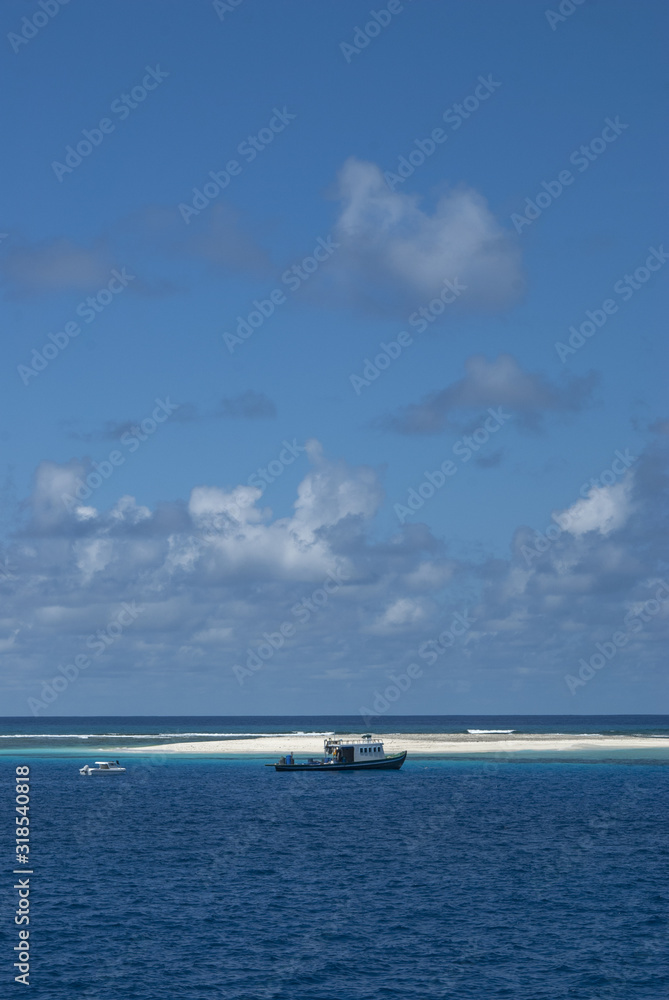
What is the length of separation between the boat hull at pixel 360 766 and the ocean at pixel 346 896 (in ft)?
95.2

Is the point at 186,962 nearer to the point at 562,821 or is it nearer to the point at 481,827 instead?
the point at 481,827

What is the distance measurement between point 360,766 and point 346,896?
282 ft

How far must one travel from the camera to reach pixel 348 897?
66375 millimetres

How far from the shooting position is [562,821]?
9656 centimetres

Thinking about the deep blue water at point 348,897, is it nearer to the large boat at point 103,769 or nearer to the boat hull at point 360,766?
the boat hull at point 360,766

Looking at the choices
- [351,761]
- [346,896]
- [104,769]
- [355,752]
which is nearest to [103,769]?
[104,769]

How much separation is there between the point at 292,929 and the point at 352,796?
62465 millimetres

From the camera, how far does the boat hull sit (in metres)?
150

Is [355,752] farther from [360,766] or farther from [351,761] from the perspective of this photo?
[360,766]

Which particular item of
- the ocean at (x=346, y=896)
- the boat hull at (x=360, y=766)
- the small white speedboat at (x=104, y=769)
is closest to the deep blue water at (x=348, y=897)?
the ocean at (x=346, y=896)

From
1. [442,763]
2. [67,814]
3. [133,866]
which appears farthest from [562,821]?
[442,763]

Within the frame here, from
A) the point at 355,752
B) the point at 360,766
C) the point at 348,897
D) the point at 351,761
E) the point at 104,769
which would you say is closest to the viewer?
the point at 348,897

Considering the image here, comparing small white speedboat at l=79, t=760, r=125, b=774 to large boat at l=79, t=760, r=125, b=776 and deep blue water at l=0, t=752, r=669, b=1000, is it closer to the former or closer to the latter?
large boat at l=79, t=760, r=125, b=776

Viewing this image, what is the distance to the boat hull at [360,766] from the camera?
150250 millimetres
